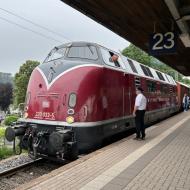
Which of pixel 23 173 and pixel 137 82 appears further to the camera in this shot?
pixel 137 82

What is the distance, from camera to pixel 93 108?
929 centimetres

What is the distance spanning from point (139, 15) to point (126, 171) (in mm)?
7082

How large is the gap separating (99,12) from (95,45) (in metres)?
2.04

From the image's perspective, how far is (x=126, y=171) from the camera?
7.02m

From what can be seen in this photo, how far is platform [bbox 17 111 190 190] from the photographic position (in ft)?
19.8

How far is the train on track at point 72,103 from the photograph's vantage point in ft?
29.3

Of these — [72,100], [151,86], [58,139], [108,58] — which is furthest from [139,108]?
[151,86]

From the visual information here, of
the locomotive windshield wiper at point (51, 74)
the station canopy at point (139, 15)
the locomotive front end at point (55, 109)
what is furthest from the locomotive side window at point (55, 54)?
the station canopy at point (139, 15)

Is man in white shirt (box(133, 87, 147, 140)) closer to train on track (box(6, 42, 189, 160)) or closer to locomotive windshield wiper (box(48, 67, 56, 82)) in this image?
train on track (box(6, 42, 189, 160))

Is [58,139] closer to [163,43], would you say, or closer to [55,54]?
[55,54]

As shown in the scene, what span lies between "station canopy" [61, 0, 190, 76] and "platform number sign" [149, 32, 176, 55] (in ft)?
0.68

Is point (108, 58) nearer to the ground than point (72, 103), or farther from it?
farther from it

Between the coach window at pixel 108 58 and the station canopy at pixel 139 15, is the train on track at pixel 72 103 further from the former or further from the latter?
the station canopy at pixel 139 15

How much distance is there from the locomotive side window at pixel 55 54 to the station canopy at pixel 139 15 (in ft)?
4.61
